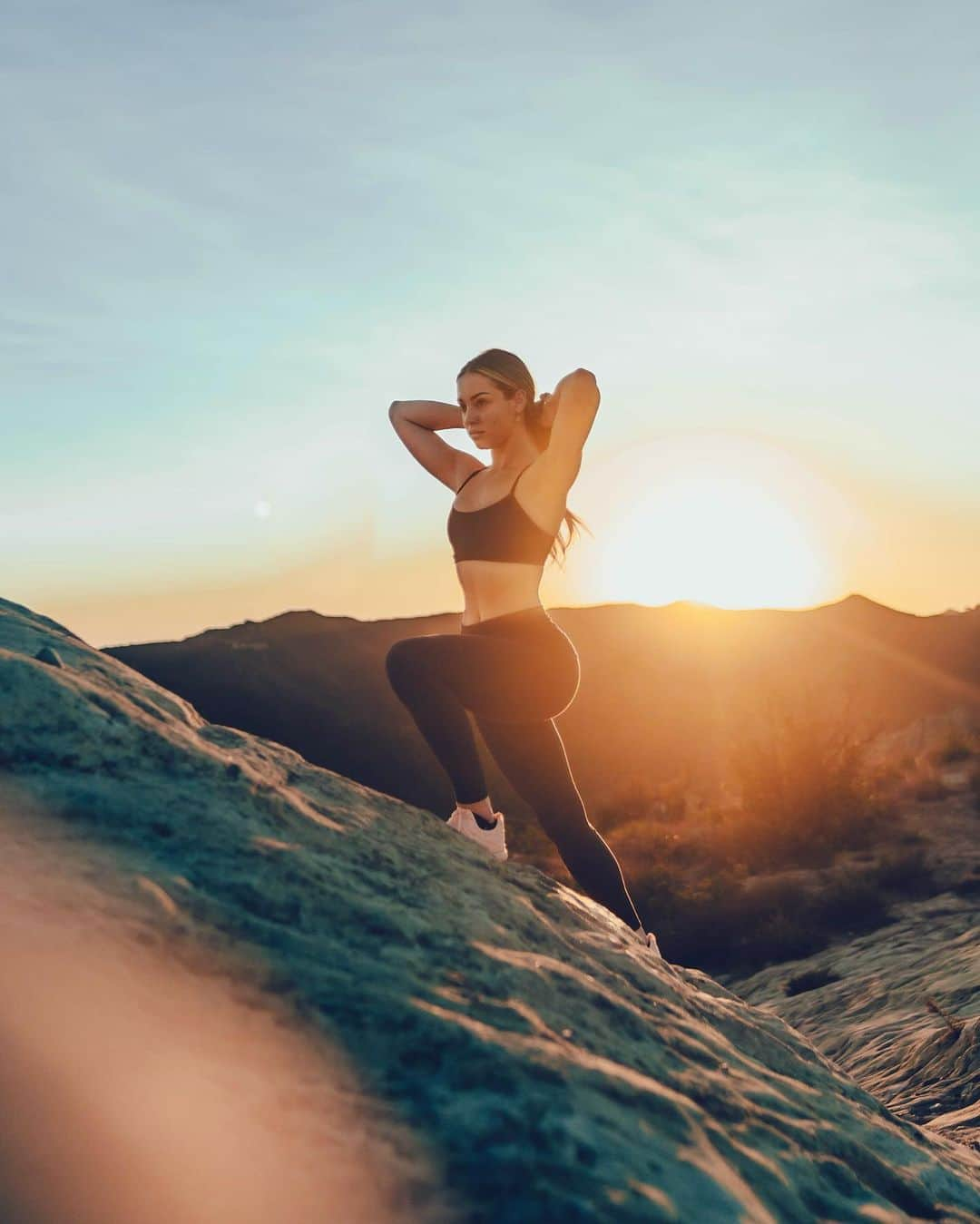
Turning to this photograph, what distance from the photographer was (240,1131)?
1.41 m

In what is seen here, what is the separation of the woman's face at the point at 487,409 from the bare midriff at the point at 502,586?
0.45 metres

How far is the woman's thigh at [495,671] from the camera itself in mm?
3184

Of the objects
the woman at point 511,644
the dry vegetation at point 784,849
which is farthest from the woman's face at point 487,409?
the dry vegetation at point 784,849

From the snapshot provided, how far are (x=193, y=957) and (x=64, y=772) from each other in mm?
505

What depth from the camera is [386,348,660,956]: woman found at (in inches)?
127

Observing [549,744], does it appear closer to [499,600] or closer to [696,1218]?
[499,600]

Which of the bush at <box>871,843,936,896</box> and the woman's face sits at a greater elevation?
the woman's face

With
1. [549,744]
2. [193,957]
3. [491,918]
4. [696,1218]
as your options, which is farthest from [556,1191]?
[549,744]

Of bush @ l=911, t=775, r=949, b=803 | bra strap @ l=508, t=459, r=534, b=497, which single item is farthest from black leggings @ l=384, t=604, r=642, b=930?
bush @ l=911, t=775, r=949, b=803

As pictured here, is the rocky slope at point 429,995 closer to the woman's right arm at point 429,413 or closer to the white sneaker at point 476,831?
the white sneaker at point 476,831

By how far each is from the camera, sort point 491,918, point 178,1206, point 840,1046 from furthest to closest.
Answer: point 840,1046 → point 491,918 → point 178,1206

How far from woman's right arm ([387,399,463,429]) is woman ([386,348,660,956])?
0.21 meters

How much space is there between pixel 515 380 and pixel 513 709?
1.09 m

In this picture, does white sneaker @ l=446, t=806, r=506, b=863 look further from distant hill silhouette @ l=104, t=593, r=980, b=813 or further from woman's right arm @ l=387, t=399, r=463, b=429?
distant hill silhouette @ l=104, t=593, r=980, b=813
